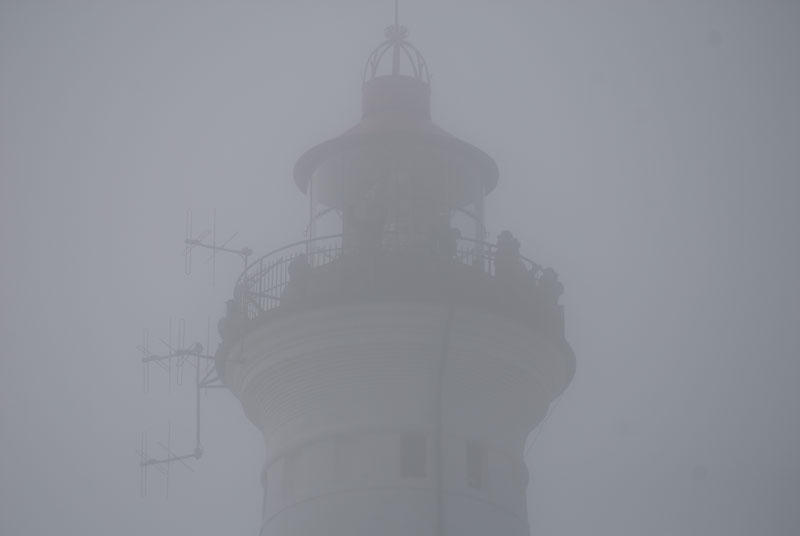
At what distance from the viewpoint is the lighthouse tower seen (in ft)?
92.7

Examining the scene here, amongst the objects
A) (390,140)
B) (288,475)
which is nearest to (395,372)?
(288,475)

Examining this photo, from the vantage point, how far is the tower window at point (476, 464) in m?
28.7

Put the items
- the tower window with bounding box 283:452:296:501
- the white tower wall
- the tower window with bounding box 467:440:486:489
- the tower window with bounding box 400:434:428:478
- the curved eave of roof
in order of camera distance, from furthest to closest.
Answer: the curved eave of roof
the tower window with bounding box 283:452:296:501
the tower window with bounding box 467:440:486:489
the tower window with bounding box 400:434:428:478
the white tower wall

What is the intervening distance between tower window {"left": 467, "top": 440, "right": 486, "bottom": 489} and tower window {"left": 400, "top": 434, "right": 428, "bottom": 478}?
842 mm

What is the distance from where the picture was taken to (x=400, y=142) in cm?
3058

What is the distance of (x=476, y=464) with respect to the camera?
2892cm

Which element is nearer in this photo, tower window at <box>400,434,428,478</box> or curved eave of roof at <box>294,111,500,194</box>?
tower window at <box>400,434,428,478</box>

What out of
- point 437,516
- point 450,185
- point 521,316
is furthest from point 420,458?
point 450,185

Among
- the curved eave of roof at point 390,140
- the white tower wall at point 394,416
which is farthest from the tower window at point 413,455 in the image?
the curved eave of roof at point 390,140

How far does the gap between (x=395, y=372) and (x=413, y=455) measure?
1.41m

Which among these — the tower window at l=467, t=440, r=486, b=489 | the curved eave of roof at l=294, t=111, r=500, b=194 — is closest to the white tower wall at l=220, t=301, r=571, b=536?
the tower window at l=467, t=440, r=486, b=489

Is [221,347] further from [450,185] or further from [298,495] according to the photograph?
[450,185]

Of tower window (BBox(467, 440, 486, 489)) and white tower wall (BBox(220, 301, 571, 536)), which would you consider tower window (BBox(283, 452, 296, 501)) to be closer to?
white tower wall (BBox(220, 301, 571, 536))

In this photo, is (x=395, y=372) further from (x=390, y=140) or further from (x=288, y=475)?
(x=390, y=140)
